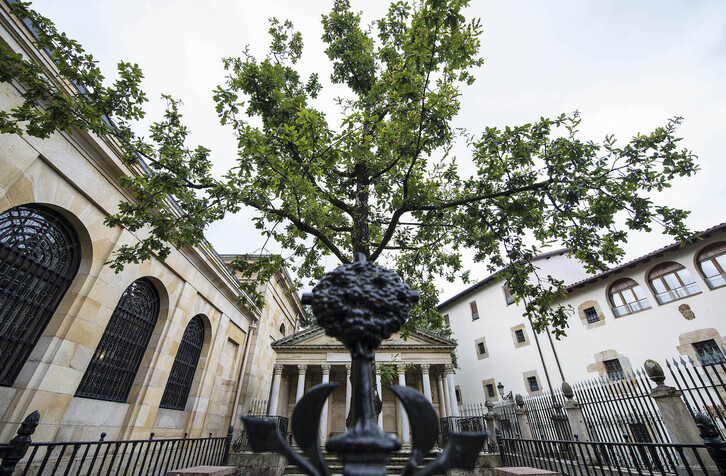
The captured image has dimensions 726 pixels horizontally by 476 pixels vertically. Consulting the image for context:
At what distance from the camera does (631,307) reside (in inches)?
646

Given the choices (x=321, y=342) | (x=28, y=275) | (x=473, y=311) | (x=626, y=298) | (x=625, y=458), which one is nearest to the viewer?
(x=28, y=275)

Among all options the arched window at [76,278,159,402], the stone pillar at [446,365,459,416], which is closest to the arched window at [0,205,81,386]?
the arched window at [76,278,159,402]

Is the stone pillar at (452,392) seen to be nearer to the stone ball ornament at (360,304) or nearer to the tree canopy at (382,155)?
the tree canopy at (382,155)

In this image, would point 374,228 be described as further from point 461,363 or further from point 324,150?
point 461,363

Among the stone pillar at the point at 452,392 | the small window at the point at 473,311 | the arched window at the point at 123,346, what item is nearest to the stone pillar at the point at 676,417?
the arched window at the point at 123,346

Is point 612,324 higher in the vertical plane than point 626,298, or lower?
lower

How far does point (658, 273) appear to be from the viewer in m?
15.6

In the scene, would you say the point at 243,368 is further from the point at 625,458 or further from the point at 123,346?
the point at 625,458

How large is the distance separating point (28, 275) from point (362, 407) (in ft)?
26.4

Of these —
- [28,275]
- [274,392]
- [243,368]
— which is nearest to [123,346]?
[28,275]

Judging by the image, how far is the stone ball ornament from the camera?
1.57m

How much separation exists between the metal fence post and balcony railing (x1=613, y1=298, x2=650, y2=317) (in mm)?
22580

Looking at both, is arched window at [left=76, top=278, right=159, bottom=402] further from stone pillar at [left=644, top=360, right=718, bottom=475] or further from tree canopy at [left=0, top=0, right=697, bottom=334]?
stone pillar at [left=644, top=360, right=718, bottom=475]

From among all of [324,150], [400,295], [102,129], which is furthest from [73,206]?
[400,295]
